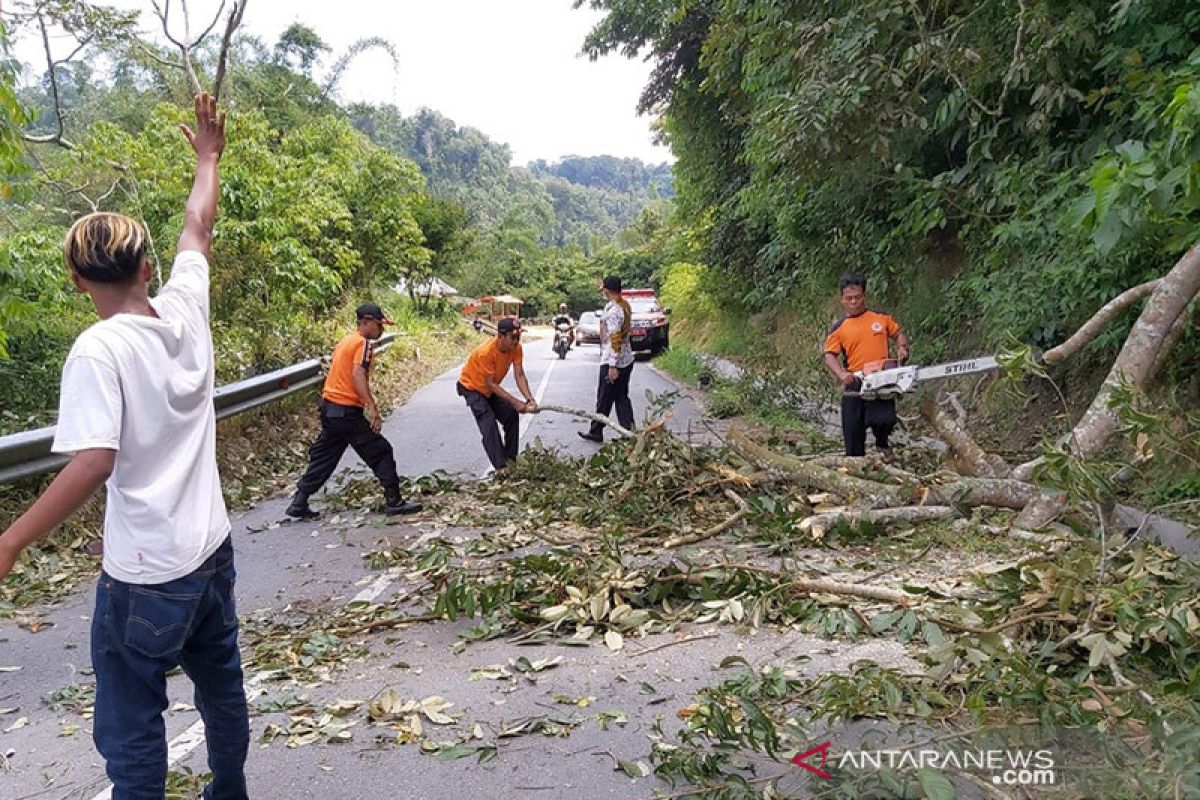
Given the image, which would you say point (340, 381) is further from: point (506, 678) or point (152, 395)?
point (152, 395)

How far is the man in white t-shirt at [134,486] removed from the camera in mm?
2197

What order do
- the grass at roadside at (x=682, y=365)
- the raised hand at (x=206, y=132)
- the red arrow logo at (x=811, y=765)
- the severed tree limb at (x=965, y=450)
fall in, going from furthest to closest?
the grass at roadside at (x=682, y=365) < the severed tree limb at (x=965, y=450) < the raised hand at (x=206, y=132) < the red arrow logo at (x=811, y=765)

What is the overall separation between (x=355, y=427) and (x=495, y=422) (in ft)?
4.80

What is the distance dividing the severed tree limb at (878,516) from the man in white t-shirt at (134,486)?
12.4ft

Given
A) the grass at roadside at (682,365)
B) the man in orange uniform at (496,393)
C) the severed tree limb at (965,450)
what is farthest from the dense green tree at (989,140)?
the grass at roadside at (682,365)

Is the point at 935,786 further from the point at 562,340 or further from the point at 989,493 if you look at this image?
the point at 562,340

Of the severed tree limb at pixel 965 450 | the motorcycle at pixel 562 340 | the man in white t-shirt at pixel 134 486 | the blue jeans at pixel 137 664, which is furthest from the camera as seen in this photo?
the motorcycle at pixel 562 340

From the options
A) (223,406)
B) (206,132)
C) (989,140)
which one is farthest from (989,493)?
(223,406)

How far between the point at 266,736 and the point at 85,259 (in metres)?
2.04

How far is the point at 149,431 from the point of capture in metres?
2.38

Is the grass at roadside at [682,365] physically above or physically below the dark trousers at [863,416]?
below

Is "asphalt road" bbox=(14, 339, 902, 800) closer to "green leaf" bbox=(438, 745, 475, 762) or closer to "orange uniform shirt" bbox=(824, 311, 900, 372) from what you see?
"green leaf" bbox=(438, 745, 475, 762)

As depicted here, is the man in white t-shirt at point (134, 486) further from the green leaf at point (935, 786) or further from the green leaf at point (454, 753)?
the green leaf at point (935, 786)

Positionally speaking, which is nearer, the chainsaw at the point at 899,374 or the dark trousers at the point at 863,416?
the chainsaw at the point at 899,374
